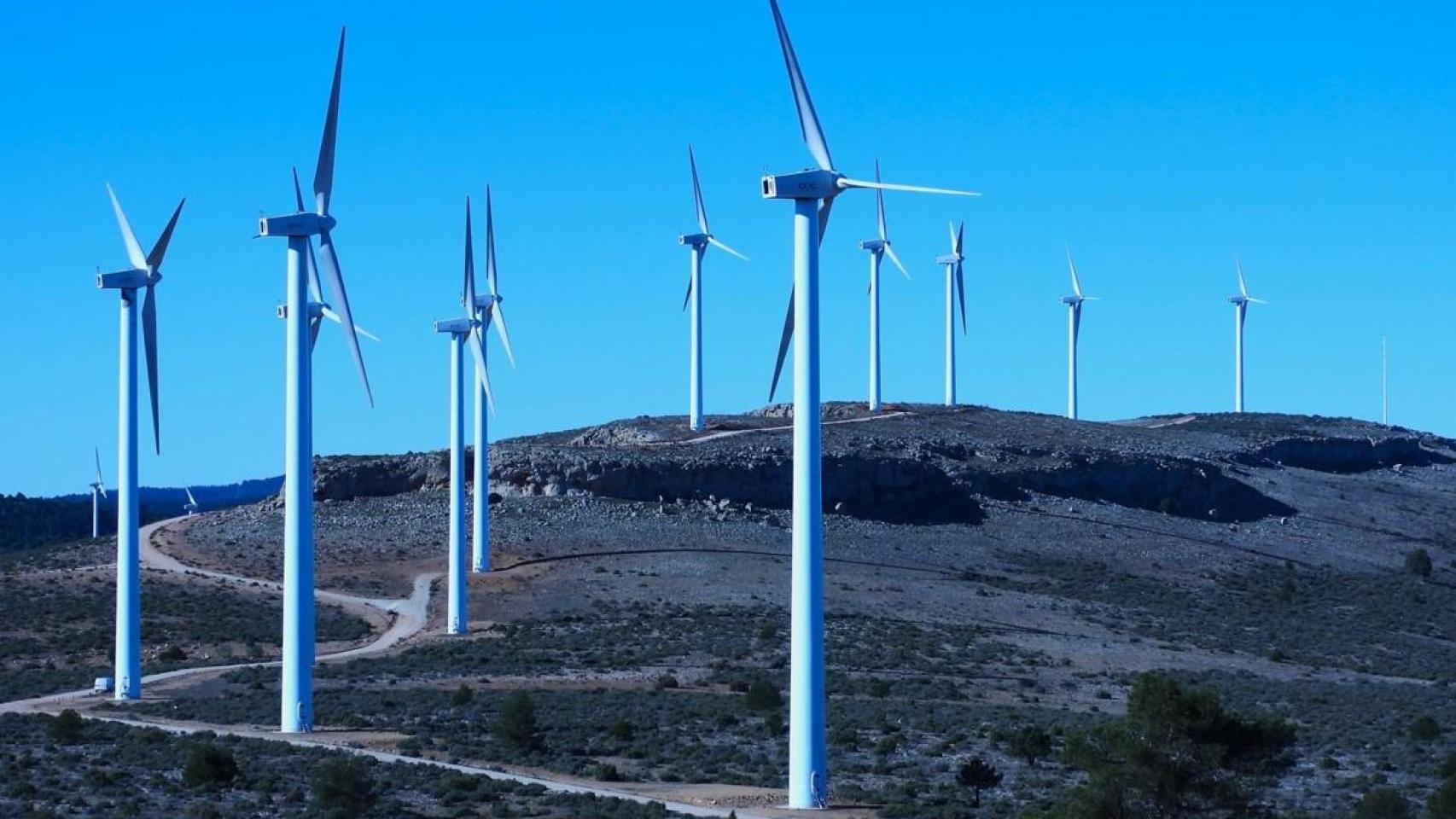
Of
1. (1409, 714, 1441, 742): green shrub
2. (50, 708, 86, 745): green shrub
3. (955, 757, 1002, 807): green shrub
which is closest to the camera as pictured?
(955, 757, 1002, 807): green shrub

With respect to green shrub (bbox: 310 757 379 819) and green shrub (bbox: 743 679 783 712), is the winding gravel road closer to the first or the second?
green shrub (bbox: 310 757 379 819)

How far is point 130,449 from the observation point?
160ft

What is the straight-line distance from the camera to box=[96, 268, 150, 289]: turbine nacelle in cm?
4975

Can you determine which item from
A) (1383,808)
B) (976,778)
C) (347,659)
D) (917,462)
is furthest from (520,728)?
(917,462)

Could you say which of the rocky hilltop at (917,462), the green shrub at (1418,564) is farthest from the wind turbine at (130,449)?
the green shrub at (1418,564)

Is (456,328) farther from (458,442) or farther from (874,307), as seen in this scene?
(874,307)

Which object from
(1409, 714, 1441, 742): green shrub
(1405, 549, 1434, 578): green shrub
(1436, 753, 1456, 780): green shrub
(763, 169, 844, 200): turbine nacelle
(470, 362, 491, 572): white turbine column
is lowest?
(1409, 714, 1441, 742): green shrub

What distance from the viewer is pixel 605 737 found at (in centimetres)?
4253

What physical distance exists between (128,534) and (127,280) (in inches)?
270

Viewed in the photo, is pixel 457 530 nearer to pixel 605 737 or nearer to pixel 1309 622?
pixel 605 737

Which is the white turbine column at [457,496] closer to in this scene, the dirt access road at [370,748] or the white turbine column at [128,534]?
the dirt access road at [370,748]

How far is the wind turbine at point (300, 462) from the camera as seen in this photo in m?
41.0

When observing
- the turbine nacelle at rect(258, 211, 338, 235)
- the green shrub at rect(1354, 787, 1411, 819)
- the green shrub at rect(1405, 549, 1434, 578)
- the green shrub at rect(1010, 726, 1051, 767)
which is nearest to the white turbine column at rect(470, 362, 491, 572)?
the turbine nacelle at rect(258, 211, 338, 235)

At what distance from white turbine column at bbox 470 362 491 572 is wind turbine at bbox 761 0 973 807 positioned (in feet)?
116
